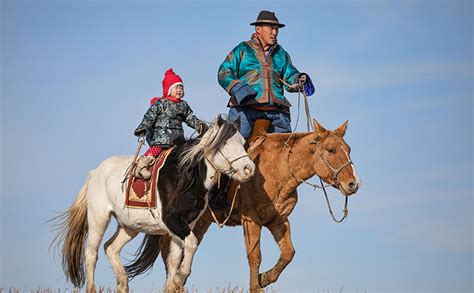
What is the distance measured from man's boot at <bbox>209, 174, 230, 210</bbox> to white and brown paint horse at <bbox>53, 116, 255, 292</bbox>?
16.5 inches

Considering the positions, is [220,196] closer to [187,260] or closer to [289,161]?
[289,161]

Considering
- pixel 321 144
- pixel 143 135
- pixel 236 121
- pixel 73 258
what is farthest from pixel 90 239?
pixel 321 144

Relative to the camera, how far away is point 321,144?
41.0 feet

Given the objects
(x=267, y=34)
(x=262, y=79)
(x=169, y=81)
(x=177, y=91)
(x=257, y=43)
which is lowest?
(x=177, y=91)

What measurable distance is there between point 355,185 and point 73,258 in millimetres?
4026

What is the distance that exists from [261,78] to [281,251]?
96.9 inches

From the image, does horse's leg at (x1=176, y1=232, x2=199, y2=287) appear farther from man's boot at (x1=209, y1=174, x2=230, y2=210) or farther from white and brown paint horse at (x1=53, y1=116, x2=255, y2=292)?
man's boot at (x1=209, y1=174, x2=230, y2=210)

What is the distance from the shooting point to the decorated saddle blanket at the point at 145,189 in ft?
40.0

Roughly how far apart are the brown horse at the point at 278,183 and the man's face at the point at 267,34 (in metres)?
1.52

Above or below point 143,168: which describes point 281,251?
below

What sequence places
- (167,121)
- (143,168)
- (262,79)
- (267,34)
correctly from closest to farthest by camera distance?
(143,168)
(167,121)
(262,79)
(267,34)

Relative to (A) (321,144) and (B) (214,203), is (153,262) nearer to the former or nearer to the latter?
(B) (214,203)

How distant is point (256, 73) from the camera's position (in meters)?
13.7

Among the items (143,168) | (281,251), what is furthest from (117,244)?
(281,251)
